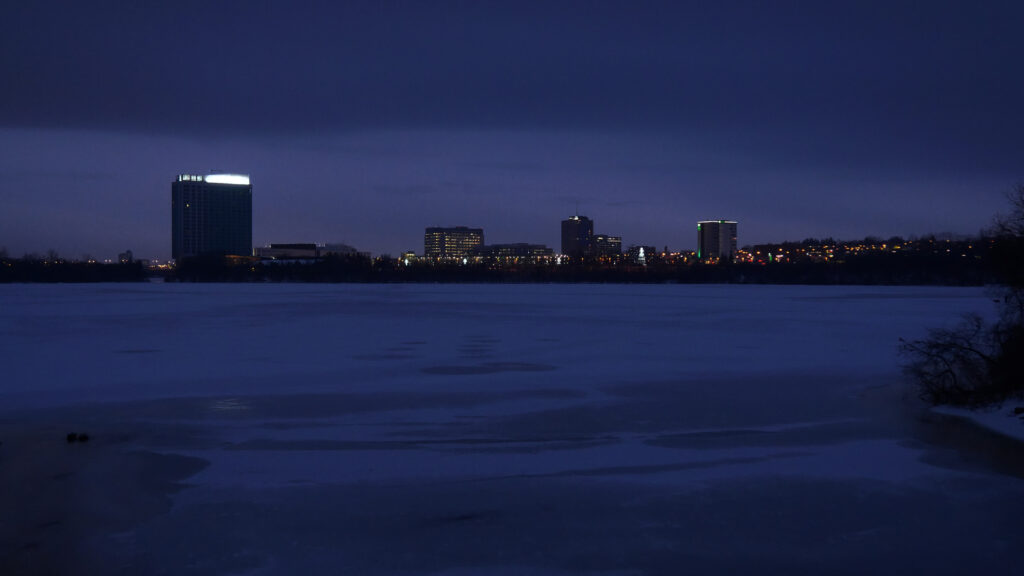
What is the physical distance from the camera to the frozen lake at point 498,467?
5.61 m

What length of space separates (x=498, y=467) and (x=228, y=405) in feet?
16.5

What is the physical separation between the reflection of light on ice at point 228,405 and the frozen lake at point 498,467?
66 millimetres

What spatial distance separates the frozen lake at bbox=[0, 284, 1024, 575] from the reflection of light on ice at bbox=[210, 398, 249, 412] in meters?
0.07

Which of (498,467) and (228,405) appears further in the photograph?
(228,405)

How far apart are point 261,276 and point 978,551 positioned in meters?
119

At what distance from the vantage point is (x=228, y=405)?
36.6 ft

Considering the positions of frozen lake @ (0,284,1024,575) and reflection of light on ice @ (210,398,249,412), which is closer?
frozen lake @ (0,284,1024,575)

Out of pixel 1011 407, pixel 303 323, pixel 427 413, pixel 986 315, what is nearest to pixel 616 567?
pixel 427 413

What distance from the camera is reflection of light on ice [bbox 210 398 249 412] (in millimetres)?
10852

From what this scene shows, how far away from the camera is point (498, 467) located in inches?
309

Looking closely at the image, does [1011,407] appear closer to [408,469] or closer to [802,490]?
[802,490]

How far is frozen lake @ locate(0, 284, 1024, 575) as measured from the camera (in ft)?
18.4

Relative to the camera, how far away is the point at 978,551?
18.6 ft

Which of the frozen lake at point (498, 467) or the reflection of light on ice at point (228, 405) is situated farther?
the reflection of light on ice at point (228, 405)
